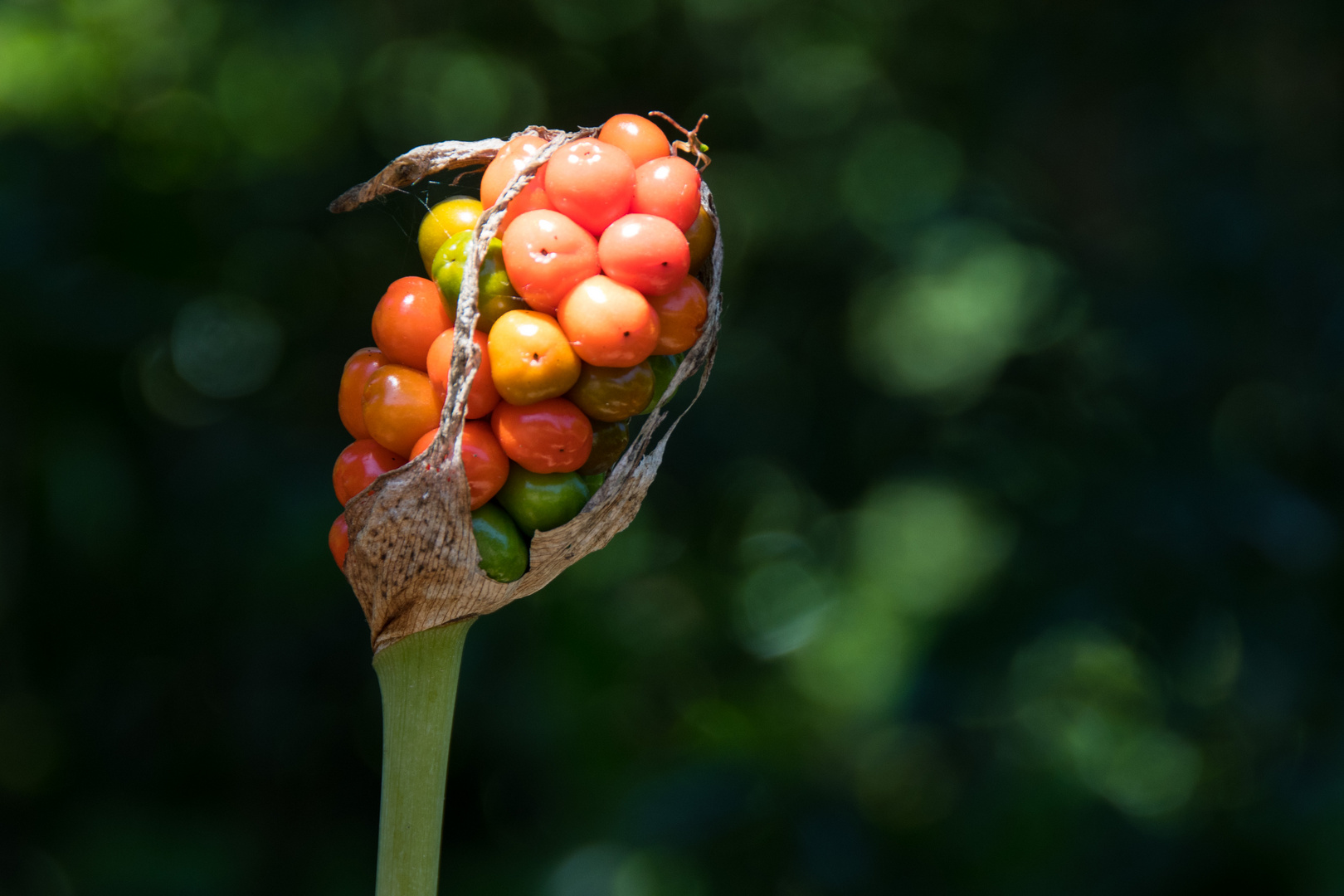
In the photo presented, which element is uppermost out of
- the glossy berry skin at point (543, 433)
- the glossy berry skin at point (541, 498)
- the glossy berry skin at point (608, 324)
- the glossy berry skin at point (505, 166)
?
the glossy berry skin at point (505, 166)

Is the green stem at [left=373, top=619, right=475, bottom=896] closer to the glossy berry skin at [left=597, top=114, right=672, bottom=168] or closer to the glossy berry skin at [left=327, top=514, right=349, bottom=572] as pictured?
the glossy berry skin at [left=327, top=514, right=349, bottom=572]

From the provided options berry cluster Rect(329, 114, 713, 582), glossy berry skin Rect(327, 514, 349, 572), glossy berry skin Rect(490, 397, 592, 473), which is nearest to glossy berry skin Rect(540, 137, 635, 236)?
berry cluster Rect(329, 114, 713, 582)

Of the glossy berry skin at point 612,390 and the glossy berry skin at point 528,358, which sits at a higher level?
the glossy berry skin at point 528,358

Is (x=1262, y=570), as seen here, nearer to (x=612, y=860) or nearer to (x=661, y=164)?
(x=612, y=860)

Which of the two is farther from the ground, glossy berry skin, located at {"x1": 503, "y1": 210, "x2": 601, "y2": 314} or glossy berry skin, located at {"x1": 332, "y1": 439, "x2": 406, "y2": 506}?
glossy berry skin, located at {"x1": 503, "y1": 210, "x2": 601, "y2": 314}

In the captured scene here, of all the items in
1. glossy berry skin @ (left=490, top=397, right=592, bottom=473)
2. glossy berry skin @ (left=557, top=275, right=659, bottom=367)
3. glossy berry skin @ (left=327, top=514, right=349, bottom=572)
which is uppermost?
glossy berry skin @ (left=557, top=275, right=659, bottom=367)

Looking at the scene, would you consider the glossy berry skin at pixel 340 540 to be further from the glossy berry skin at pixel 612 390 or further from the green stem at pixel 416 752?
the glossy berry skin at pixel 612 390

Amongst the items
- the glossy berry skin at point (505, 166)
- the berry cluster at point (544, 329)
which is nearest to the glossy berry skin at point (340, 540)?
the berry cluster at point (544, 329)
